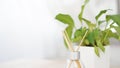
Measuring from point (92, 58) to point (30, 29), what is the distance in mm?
442

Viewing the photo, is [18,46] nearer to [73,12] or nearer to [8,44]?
[8,44]

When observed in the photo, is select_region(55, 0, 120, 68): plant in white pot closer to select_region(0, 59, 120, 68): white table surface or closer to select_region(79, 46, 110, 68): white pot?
select_region(79, 46, 110, 68): white pot

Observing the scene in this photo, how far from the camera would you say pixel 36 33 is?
114 centimetres

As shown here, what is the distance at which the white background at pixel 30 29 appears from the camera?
112 cm

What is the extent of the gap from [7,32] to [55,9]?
28cm

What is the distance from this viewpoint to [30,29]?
1136mm

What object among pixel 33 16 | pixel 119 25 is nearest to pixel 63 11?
pixel 33 16

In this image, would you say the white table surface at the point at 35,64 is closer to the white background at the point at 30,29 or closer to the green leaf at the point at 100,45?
the white background at the point at 30,29

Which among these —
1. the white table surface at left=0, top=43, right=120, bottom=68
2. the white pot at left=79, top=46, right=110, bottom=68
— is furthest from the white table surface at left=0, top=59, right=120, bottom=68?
the white pot at left=79, top=46, right=110, bottom=68

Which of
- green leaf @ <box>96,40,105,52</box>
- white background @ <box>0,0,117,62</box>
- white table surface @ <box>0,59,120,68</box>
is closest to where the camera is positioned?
green leaf @ <box>96,40,105,52</box>

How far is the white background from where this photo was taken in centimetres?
112

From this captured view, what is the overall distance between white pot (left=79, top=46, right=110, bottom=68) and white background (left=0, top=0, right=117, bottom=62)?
1.06 ft

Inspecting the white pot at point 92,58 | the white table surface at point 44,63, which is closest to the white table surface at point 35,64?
the white table surface at point 44,63

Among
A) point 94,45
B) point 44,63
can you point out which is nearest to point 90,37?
point 94,45
